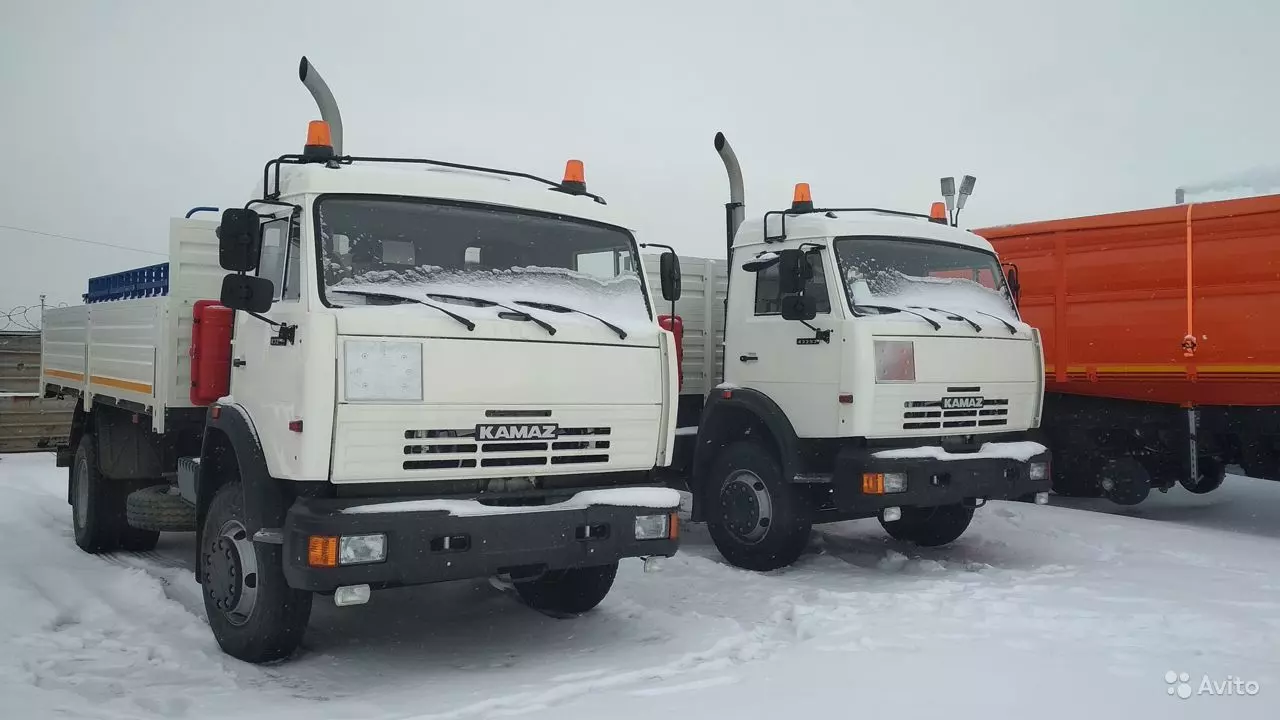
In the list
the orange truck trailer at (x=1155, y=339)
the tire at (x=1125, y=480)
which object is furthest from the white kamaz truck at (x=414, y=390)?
the tire at (x=1125, y=480)

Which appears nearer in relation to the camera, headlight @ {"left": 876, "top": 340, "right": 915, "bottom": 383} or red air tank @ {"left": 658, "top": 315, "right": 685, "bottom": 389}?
red air tank @ {"left": 658, "top": 315, "right": 685, "bottom": 389}

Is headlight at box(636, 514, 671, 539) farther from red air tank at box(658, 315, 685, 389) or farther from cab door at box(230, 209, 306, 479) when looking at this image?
cab door at box(230, 209, 306, 479)

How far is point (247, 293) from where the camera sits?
4789mm

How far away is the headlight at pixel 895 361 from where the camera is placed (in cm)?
705

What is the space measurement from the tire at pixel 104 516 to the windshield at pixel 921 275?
18.3ft

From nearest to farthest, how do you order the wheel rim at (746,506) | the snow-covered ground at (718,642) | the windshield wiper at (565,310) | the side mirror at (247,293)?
1. the snow-covered ground at (718,642)
2. the side mirror at (247,293)
3. the windshield wiper at (565,310)
4. the wheel rim at (746,506)

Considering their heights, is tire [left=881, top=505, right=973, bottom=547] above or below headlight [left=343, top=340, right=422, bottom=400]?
below

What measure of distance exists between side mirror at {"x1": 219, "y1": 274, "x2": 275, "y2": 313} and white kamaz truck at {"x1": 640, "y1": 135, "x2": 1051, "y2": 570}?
130 inches

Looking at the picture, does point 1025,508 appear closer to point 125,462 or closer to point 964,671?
point 964,671

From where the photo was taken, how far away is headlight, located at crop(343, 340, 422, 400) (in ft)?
15.1

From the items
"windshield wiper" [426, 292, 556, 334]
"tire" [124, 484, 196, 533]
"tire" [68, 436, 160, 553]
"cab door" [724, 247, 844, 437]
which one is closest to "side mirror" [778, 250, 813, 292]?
"cab door" [724, 247, 844, 437]

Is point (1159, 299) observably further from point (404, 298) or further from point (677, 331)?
point (404, 298)

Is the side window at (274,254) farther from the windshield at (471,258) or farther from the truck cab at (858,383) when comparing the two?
the truck cab at (858,383)

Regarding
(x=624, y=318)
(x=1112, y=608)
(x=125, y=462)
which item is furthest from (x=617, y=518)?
(x=125, y=462)
